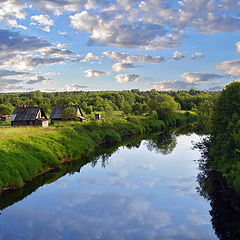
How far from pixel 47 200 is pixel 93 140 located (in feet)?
91.0

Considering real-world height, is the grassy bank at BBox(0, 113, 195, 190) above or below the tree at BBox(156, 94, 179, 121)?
below

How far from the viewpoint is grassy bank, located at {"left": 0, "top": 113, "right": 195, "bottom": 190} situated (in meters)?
26.2

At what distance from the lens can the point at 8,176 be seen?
81.6 feet

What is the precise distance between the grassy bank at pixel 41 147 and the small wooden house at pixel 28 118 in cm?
995

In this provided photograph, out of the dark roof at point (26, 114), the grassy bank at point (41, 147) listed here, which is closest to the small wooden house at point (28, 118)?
the dark roof at point (26, 114)

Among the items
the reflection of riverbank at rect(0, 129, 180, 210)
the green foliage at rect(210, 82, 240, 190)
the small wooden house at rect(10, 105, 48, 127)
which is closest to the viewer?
the reflection of riverbank at rect(0, 129, 180, 210)

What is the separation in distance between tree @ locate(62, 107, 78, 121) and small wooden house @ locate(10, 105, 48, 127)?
7019 mm

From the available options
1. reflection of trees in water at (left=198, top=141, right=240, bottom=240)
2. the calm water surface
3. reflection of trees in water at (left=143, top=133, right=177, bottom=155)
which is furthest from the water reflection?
reflection of trees in water at (left=198, top=141, right=240, bottom=240)

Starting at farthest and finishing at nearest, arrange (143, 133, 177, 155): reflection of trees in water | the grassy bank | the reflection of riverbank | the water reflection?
1. (143, 133, 177, 155): reflection of trees in water
2. the water reflection
3. the grassy bank
4. the reflection of riverbank

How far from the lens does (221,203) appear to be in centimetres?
2281

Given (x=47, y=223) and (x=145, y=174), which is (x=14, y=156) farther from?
(x=145, y=174)

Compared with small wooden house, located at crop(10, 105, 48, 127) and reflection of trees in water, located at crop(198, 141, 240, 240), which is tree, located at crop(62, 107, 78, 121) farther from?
reflection of trees in water, located at crop(198, 141, 240, 240)

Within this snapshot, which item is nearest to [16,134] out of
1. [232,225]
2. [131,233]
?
[131,233]

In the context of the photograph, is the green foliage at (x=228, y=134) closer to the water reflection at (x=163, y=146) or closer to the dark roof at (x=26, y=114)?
the water reflection at (x=163, y=146)
